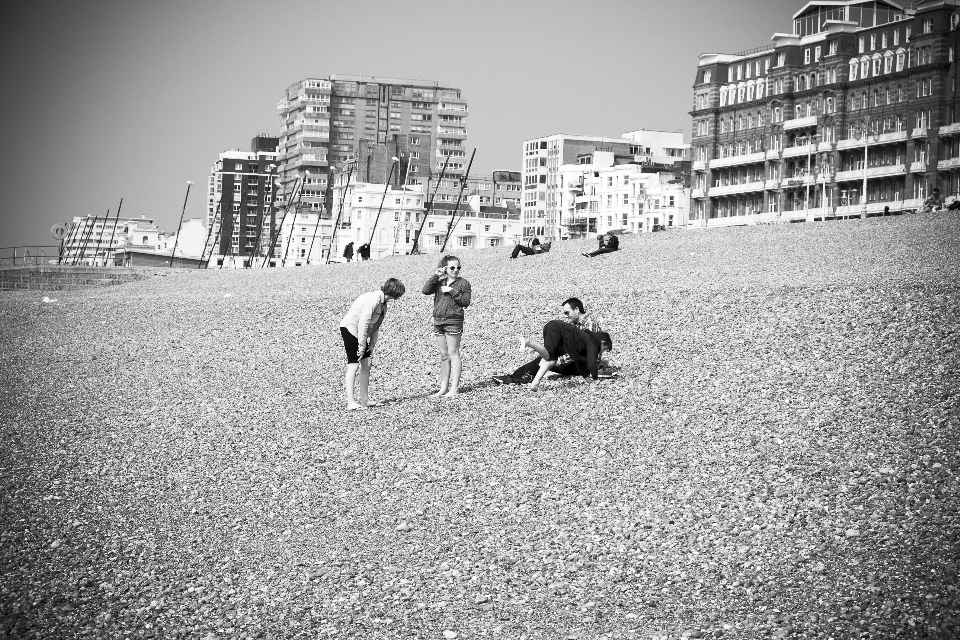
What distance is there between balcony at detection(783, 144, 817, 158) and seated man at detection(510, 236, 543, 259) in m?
46.1

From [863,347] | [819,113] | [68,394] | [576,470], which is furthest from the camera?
[819,113]

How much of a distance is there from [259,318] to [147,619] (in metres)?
19.8

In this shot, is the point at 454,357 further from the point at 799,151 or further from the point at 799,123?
the point at 799,123

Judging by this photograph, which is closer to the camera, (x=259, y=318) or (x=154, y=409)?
(x=154, y=409)

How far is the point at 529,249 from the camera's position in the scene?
3759cm

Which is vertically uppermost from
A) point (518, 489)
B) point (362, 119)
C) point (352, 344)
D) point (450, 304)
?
point (362, 119)

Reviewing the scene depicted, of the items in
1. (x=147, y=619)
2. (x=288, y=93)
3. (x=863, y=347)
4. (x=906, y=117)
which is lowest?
(x=147, y=619)

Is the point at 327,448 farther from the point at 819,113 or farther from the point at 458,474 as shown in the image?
the point at 819,113

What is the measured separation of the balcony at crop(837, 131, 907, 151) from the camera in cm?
7194

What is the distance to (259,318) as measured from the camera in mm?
27578

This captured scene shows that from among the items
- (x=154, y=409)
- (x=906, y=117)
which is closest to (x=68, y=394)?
(x=154, y=409)

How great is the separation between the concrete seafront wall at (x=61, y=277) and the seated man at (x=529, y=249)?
74.9ft

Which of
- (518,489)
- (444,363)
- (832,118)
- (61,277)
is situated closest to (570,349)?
(444,363)

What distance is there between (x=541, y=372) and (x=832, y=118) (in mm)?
69403
